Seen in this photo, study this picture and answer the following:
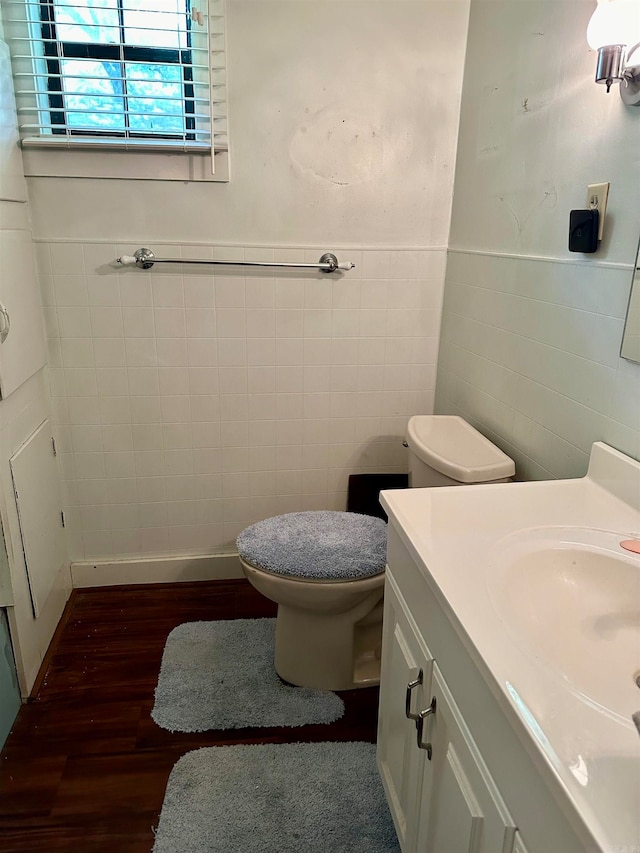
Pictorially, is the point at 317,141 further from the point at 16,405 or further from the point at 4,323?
the point at 16,405

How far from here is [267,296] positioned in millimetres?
2064

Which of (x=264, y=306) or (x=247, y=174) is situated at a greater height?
(x=247, y=174)

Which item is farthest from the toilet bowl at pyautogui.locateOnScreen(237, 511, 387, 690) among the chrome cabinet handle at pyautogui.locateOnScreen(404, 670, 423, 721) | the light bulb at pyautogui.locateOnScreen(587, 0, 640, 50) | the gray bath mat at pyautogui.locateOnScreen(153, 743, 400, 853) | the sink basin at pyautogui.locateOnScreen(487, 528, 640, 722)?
the light bulb at pyautogui.locateOnScreen(587, 0, 640, 50)

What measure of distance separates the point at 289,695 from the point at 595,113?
5.39 ft

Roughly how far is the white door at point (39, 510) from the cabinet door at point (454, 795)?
1.26m

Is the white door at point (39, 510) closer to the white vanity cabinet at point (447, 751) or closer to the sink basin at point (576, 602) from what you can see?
the white vanity cabinet at point (447, 751)

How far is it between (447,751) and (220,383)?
4.80 ft

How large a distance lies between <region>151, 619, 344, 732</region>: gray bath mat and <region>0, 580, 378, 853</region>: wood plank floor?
30mm

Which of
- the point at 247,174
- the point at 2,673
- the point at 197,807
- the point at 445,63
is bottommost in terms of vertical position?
the point at 197,807

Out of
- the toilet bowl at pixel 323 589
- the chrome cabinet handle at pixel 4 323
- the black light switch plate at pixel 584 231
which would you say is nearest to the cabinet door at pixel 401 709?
the toilet bowl at pixel 323 589

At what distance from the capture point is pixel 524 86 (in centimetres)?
155

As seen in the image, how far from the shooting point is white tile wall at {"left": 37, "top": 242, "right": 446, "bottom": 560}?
2.01m

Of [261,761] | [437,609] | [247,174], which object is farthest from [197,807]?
[247,174]

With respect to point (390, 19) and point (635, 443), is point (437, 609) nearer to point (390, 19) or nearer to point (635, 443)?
point (635, 443)
